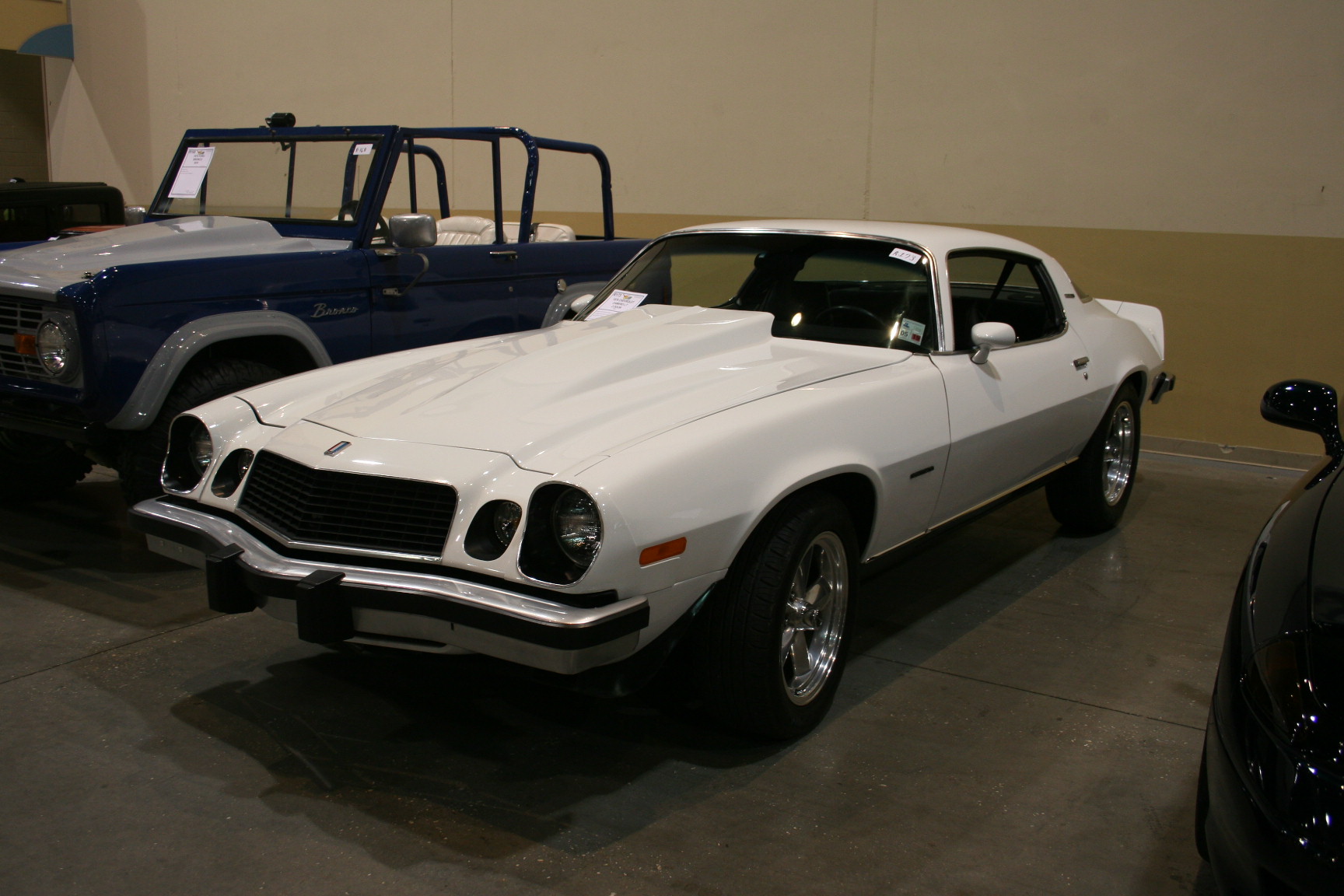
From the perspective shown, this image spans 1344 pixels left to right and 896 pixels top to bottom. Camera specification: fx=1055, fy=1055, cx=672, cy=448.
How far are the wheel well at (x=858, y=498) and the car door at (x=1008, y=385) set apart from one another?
0.39 meters

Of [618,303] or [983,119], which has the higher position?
[983,119]

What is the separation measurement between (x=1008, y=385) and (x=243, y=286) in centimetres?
307

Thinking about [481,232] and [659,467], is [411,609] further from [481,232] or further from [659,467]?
[481,232]

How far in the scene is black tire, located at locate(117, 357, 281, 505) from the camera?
163 inches

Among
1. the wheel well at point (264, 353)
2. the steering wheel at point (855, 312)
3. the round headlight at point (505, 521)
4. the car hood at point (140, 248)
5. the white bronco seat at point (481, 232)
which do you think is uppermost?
the white bronco seat at point (481, 232)

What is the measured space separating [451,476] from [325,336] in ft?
7.84

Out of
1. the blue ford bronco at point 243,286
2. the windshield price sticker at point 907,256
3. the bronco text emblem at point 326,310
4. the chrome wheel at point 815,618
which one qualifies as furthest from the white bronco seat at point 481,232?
the chrome wheel at point 815,618

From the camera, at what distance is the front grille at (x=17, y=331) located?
13.6 feet

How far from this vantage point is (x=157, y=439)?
4145 mm

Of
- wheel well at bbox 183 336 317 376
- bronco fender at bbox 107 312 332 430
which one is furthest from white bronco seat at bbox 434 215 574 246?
bronco fender at bbox 107 312 332 430

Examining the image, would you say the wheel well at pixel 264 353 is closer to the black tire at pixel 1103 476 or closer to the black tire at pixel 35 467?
the black tire at pixel 35 467

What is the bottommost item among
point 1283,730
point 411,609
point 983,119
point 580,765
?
point 580,765

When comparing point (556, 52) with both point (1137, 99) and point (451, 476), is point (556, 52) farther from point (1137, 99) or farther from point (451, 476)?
point (451, 476)

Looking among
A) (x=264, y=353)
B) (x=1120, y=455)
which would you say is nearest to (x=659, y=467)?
(x=264, y=353)
